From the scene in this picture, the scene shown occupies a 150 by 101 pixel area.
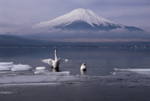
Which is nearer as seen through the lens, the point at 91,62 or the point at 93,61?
the point at 91,62

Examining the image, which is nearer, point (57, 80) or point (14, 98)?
point (14, 98)

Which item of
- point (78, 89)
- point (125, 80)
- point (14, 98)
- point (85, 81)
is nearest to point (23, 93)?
point (14, 98)

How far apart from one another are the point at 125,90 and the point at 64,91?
4286 millimetres

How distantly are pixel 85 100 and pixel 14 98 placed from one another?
4.35 metres

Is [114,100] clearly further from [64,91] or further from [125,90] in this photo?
[64,91]

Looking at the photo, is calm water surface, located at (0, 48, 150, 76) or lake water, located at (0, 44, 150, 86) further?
calm water surface, located at (0, 48, 150, 76)

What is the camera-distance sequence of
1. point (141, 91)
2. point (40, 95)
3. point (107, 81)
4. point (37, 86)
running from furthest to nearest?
point (107, 81), point (37, 86), point (141, 91), point (40, 95)

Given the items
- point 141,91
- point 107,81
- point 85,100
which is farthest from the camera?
point 107,81

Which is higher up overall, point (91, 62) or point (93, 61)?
point (93, 61)

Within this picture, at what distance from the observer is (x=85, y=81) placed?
779 inches

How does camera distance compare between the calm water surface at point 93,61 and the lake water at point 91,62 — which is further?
the calm water surface at point 93,61

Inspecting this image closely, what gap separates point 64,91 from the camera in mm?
16531

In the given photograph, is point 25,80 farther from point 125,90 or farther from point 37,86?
point 125,90

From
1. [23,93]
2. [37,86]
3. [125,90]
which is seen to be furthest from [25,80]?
[125,90]
